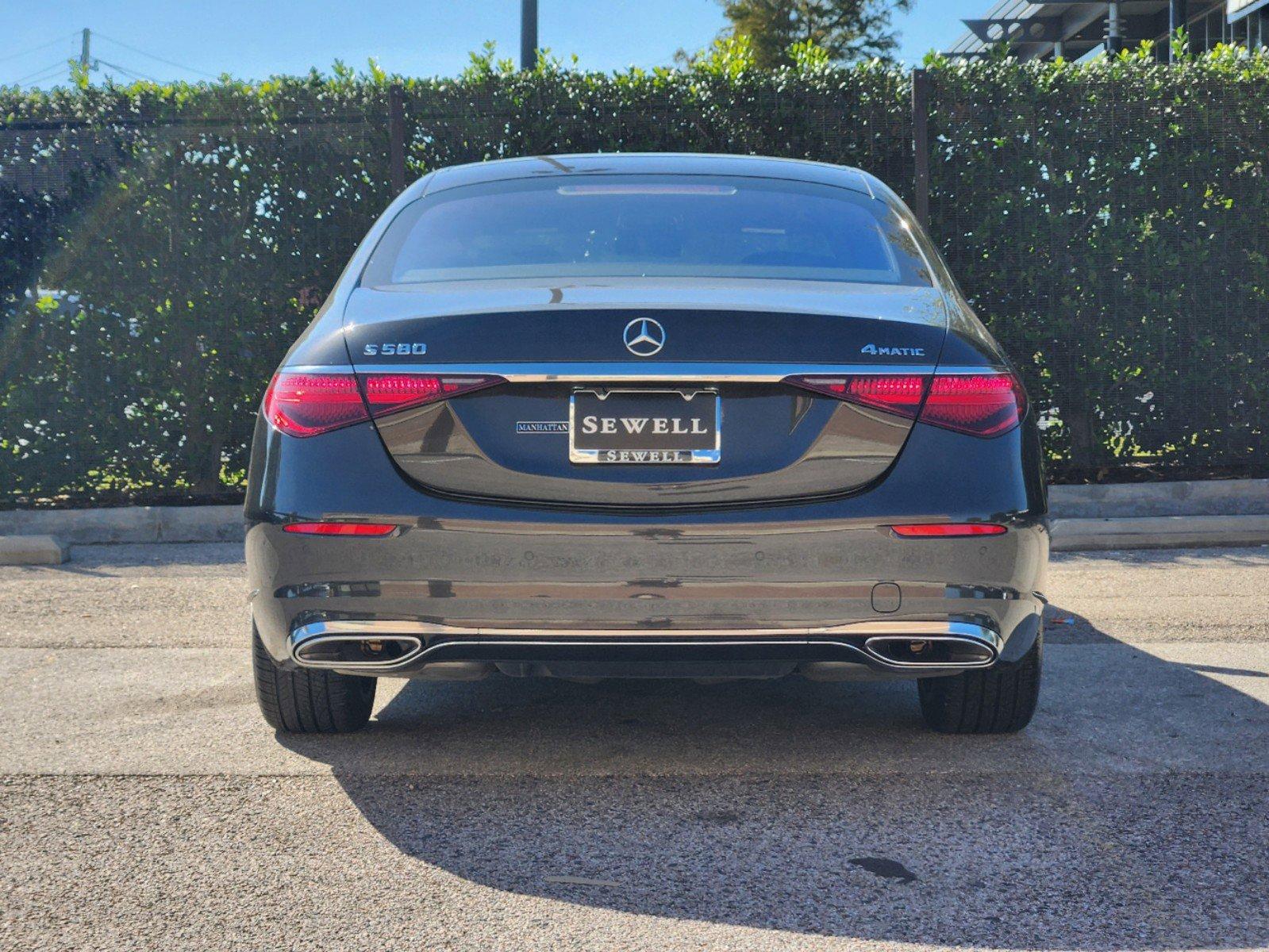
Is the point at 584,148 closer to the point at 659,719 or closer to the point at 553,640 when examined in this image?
the point at 659,719

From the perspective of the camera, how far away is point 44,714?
15.4 feet

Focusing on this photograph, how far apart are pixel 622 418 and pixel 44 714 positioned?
2.38 metres

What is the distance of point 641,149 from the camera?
9.28 m

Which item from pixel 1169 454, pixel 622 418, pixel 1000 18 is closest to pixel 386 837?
pixel 622 418

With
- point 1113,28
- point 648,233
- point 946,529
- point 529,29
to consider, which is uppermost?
point 1113,28

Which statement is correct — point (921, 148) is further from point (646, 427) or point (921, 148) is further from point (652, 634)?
point (652, 634)

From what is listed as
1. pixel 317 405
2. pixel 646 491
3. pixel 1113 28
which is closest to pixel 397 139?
pixel 317 405

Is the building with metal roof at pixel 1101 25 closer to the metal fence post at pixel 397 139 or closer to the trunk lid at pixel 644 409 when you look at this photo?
the metal fence post at pixel 397 139

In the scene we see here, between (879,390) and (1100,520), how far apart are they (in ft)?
18.3

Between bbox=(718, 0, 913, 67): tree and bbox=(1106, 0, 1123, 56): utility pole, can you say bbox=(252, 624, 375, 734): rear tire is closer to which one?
bbox=(1106, 0, 1123, 56): utility pole

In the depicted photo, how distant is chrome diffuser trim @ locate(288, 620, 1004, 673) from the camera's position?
3488mm

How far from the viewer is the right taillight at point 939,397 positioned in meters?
3.47

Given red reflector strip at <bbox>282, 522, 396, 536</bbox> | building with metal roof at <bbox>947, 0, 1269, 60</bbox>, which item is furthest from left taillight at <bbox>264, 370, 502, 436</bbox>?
building with metal roof at <bbox>947, 0, 1269, 60</bbox>

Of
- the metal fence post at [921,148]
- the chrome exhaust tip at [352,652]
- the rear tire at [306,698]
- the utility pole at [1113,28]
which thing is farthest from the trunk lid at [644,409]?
the utility pole at [1113,28]
